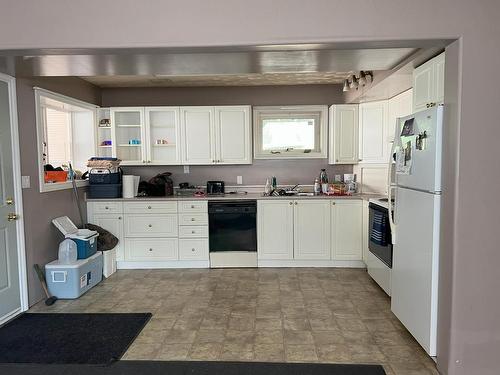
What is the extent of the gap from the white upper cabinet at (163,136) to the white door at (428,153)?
3289mm

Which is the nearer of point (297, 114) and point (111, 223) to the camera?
point (111, 223)

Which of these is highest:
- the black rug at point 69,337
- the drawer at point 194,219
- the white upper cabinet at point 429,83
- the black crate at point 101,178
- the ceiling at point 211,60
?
the ceiling at point 211,60

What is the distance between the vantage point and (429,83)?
9.00 ft

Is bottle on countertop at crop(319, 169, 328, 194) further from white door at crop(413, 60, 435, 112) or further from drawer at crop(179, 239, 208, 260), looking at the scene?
white door at crop(413, 60, 435, 112)

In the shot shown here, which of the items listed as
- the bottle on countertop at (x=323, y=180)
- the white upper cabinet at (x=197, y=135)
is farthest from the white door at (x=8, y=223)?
the bottle on countertop at (x=323, y=180)

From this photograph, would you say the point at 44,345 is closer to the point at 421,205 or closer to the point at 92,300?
the point at 92,300

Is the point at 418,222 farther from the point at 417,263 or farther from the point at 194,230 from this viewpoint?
the point at 194,230

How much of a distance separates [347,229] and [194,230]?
6.60ft

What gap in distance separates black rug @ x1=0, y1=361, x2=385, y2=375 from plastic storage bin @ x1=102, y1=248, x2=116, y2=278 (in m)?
1.94

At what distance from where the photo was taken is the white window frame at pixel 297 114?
5121 millimetres

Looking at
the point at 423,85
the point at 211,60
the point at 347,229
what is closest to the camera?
the point at 211,60

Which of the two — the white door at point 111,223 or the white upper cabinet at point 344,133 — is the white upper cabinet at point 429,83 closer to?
the white upper cabinet at point 344,133

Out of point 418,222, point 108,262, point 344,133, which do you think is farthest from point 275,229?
point 418,222

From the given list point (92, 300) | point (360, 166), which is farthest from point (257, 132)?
point (92, 300)
